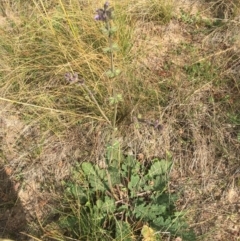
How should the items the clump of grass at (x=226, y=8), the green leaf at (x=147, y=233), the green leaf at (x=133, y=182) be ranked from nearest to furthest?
the green leaf at (x=147, y=233) → the green leaf at (x=133, y=182) → the clump of grass at (x=226, y=8)

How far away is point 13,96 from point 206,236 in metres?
1.47

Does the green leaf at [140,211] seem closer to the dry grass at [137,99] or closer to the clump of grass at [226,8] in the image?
the dry grass at [137,99]

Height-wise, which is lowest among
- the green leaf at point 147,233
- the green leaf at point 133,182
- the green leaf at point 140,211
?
the green leaf at point 147,233

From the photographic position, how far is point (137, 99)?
2107mm

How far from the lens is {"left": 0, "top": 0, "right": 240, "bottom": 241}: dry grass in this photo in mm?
1913

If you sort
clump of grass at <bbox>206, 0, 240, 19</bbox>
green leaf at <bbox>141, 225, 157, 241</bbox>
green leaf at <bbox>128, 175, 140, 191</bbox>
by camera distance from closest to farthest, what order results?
green leaf at <bbox>141, 225, 157, 241</bbox> → green leaf at <bbox>128, 175, 140, 191</bbox> → clump of grass at <bbox>206, 0, 240, 19</bbox>

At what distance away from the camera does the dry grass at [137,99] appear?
1913 mm

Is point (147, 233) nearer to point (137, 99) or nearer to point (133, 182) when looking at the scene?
point (133, 182)

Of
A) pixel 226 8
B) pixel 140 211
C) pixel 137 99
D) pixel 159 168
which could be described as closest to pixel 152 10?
pixel 226 8

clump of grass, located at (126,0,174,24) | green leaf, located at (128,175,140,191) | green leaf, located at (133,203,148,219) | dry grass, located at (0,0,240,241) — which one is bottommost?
green leaf, located at (133,203,148,219)

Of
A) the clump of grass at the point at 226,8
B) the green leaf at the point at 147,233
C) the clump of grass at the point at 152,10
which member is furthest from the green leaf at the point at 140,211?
the clump of grass at the point at 226,8

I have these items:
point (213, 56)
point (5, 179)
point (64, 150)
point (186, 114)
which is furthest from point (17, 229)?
point (213, 56)

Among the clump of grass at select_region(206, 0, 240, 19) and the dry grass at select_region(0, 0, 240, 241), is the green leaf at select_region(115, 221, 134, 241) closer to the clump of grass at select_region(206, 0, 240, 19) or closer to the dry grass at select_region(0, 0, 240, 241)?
the dry grass at select_region(0, 0, 240, 241)

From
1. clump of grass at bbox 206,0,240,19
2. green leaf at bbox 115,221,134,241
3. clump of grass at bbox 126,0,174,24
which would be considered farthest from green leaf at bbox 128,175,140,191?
clump of grass at bbox 206,0,240,19
